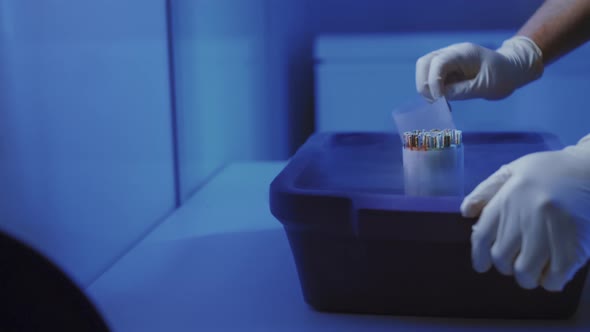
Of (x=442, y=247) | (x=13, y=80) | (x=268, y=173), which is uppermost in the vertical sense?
(x=13, y=80)

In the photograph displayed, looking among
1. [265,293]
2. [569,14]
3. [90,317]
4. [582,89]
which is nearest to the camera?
[90,317]

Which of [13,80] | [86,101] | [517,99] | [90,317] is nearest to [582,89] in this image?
[517,99]

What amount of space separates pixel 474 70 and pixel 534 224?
432 millimetres

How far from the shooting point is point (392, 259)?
57 cm

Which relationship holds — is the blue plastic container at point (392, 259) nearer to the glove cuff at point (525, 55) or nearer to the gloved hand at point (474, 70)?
the gloved hand at point (474, 70)

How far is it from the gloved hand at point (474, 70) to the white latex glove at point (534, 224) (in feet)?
1.07

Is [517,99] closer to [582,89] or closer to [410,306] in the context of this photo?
[582,89]

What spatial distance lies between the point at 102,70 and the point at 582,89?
1.22 m

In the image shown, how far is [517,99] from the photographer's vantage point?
1625mm

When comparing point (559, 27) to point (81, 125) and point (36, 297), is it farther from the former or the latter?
point (36, 297)

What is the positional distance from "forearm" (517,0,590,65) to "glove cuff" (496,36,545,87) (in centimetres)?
2

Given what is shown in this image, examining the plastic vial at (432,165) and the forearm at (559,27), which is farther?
the forearm at (559,27)

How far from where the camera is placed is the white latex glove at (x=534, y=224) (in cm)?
50

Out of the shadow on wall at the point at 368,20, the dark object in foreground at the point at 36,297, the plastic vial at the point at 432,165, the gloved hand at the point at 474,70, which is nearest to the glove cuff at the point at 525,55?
the gloved hand at the point at 474,70
